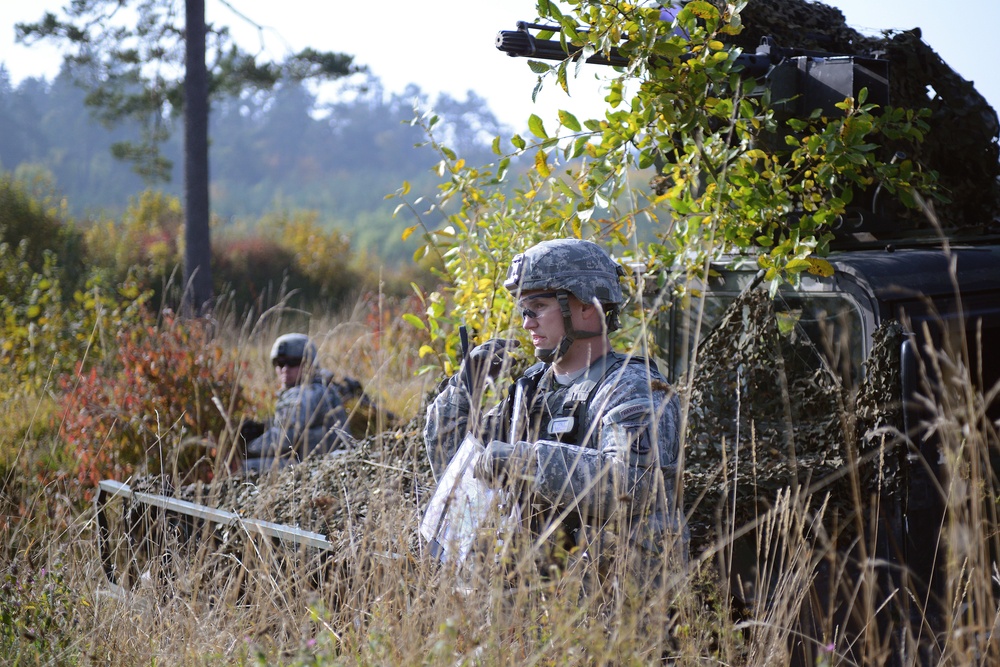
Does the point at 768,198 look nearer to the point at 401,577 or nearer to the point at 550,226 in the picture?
the point at 550,226

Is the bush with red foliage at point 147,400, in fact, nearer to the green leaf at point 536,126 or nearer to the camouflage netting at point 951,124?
the green leaf at point 536,126

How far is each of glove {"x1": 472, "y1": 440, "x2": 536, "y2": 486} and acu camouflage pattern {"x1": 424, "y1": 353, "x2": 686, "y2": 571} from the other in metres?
0.03

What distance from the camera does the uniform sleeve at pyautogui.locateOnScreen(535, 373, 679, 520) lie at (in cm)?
246

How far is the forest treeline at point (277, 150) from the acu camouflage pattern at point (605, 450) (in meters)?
50.9

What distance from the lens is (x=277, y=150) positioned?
74.1 meters

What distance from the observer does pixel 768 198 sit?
3.69 m

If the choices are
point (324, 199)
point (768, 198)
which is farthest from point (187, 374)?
point (324, 199)

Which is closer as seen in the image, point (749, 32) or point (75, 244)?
point (749, 32)

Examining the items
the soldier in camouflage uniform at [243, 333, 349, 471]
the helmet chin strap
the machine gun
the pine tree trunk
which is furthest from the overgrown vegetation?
the pine tree trunk

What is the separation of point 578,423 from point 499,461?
365 millimetres

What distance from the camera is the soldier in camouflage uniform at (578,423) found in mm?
2461

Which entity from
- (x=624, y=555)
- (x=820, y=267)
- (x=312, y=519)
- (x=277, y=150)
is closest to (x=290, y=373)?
(x=312, y=519)

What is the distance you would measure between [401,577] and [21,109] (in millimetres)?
70938

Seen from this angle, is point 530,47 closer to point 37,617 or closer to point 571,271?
point 571,271
